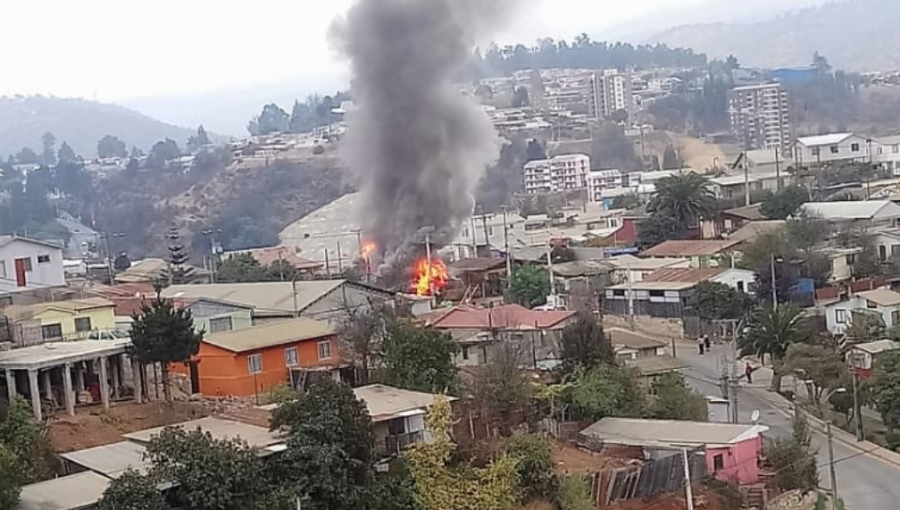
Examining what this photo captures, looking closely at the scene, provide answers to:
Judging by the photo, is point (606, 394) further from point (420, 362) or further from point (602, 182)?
point (602, 182)

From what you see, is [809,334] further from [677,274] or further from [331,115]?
[331,115]

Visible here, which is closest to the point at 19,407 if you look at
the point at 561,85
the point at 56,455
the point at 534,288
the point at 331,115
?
the point at 56,455

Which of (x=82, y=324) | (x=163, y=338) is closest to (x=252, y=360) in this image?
(x=163, y=338)

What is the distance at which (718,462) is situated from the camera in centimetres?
1447

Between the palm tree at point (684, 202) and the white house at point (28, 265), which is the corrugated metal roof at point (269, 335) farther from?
the palm tree at point (684, 202)

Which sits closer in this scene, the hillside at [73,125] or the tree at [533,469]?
the tree at [533,469]

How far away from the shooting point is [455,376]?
A: 15.8 meters

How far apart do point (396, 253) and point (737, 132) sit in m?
54.4

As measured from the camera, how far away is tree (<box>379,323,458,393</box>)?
15.3 meters

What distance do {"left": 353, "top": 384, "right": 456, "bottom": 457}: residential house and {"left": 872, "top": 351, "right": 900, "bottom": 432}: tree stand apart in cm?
677

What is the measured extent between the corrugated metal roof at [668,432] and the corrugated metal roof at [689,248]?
47.9 feet

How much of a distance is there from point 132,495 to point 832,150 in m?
43.8

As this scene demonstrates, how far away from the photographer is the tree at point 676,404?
16.4 m

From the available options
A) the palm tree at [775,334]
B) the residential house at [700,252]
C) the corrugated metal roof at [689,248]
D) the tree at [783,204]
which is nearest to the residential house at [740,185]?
the tree at [783,204]
